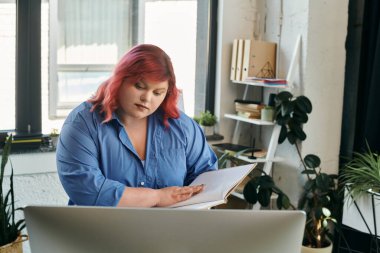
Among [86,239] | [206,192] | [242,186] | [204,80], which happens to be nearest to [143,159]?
[206,192]

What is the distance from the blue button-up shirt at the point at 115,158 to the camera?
71.4 inches

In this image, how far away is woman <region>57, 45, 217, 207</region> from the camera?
1.82 meters

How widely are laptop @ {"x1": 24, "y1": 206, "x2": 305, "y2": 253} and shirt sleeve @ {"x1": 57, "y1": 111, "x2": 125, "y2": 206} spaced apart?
75 centimetres

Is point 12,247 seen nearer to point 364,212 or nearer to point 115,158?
point 115,158

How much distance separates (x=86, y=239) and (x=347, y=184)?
7.14ft

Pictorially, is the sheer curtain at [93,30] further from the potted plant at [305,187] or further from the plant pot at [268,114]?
the potted plant at [305,187]

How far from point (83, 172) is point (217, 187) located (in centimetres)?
45

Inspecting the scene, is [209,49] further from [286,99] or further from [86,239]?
[86,239]

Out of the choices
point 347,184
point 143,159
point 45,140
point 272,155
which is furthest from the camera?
point 272,155

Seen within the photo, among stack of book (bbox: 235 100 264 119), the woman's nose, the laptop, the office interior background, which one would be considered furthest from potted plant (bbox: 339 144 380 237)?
the laptop

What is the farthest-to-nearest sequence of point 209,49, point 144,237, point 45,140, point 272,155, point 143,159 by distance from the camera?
point 209,49 → point 272,155 → point 45,140 → point 143,159 → point 144,237

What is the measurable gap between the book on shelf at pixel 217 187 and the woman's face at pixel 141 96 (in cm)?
32

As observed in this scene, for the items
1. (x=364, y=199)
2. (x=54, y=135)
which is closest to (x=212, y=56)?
(x=54, y=135)

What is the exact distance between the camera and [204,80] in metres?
3.81
